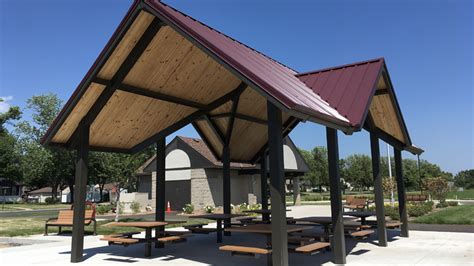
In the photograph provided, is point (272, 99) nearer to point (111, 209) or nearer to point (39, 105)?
point (111, 209)

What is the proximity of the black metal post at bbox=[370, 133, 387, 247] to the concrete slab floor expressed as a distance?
359mm

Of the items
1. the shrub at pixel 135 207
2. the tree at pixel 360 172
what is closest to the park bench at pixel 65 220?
the shrub at pixel 135 207

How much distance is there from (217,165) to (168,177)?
464 centimetres

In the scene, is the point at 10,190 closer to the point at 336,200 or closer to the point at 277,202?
the point at 336,200

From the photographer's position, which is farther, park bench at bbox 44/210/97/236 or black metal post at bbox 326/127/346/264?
park bench at bbox 44/210/97/236

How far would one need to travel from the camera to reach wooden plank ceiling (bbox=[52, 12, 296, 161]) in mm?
8844

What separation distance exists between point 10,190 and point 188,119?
90.9 meters

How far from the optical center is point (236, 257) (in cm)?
955

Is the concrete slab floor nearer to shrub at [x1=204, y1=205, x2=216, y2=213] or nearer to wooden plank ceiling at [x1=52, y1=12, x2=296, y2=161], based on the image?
wooden plank ceiling at [x1=52, y1=12, x2=296, y2=161]

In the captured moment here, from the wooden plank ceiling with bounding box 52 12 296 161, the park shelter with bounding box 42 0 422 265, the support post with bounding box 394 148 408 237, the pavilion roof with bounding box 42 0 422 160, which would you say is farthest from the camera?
the support post with bounding box 394 148 408 237

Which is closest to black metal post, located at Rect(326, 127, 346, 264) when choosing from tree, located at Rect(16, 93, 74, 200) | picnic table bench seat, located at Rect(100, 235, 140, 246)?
picnic table bench seat, located at Rect(100, 235, 140, 246)

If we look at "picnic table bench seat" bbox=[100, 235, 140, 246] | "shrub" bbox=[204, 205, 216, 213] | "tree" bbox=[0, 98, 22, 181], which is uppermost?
"tree" bbox=[0, 98, 22, 181]

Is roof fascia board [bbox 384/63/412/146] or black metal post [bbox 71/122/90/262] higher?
roof fascia board [bbox 384/63/412/146]

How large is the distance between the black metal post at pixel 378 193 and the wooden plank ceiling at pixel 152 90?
13.1 ft
